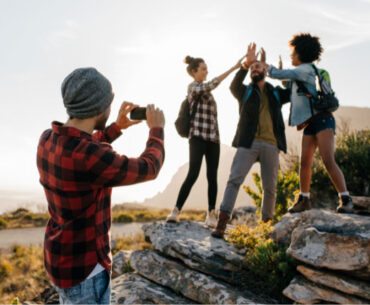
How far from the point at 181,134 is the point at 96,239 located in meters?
3.64

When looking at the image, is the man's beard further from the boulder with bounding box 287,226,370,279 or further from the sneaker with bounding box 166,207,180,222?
the sneaker with bounding box 166,207,180,222

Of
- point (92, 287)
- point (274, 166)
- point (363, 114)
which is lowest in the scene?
point (92, 287)

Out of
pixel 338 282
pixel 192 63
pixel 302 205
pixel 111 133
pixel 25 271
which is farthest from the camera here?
pixel 25 271

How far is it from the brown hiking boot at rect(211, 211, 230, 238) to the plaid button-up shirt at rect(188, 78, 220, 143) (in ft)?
4.17

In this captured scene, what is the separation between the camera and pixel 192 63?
5.51 metres

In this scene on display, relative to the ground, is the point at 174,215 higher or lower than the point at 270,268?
higher

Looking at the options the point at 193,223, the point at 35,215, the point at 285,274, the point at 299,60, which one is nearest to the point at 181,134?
the point at 193,223

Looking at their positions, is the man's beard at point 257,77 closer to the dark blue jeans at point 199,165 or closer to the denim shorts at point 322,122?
the denim shorts at point 322,122

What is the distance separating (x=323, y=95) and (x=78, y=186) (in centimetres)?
364

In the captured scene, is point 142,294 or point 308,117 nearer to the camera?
point 142,294

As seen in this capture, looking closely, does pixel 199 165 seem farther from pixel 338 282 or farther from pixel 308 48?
pixel 338 282

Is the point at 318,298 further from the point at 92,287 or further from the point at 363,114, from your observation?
the point at 363,114

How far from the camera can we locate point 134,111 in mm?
2254

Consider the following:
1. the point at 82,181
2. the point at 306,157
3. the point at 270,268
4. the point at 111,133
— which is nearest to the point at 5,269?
the point at 270,268
